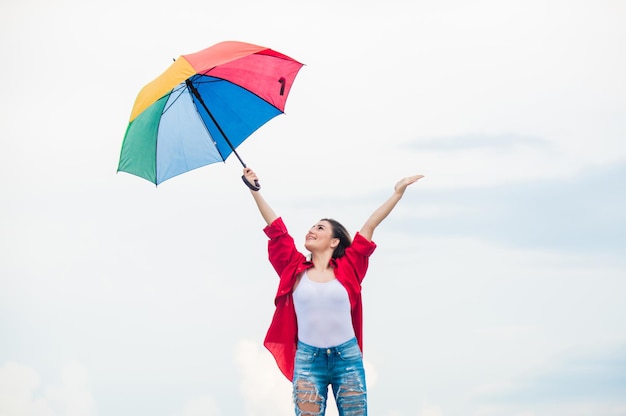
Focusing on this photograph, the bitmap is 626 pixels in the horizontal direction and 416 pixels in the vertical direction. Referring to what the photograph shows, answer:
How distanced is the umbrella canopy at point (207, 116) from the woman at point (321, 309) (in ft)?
2.66

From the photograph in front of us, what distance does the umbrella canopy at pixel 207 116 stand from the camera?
30.1 ft

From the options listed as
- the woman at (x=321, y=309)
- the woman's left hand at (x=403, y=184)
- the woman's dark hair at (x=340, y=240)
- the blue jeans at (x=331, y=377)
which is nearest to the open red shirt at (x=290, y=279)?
the woman at (x=321, y=309)

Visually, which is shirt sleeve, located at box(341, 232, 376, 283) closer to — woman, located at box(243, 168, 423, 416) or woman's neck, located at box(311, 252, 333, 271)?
woman, located at box(243, 168, 423, 416)

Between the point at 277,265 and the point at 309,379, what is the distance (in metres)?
1.15

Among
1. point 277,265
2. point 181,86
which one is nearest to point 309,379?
Answer: point 277,265

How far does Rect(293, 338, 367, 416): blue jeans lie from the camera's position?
317 inches

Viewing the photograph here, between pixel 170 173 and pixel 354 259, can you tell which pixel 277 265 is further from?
pixel 170 173

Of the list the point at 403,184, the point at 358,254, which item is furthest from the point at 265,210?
the point at 403,184

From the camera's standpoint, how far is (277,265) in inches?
339

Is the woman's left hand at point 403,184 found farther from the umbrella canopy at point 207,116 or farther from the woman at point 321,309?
the umbrella canopy at point 207,116

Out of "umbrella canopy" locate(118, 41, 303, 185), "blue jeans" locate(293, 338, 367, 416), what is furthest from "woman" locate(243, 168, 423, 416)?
"umbrella canopy" locate(118, 41, 303, 185)

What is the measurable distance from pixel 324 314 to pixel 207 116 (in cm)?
251

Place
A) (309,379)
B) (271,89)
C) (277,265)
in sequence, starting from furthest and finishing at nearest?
(271,89)
(277,265)
(309,379)

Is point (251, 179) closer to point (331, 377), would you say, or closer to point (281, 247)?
point (281, 247)
